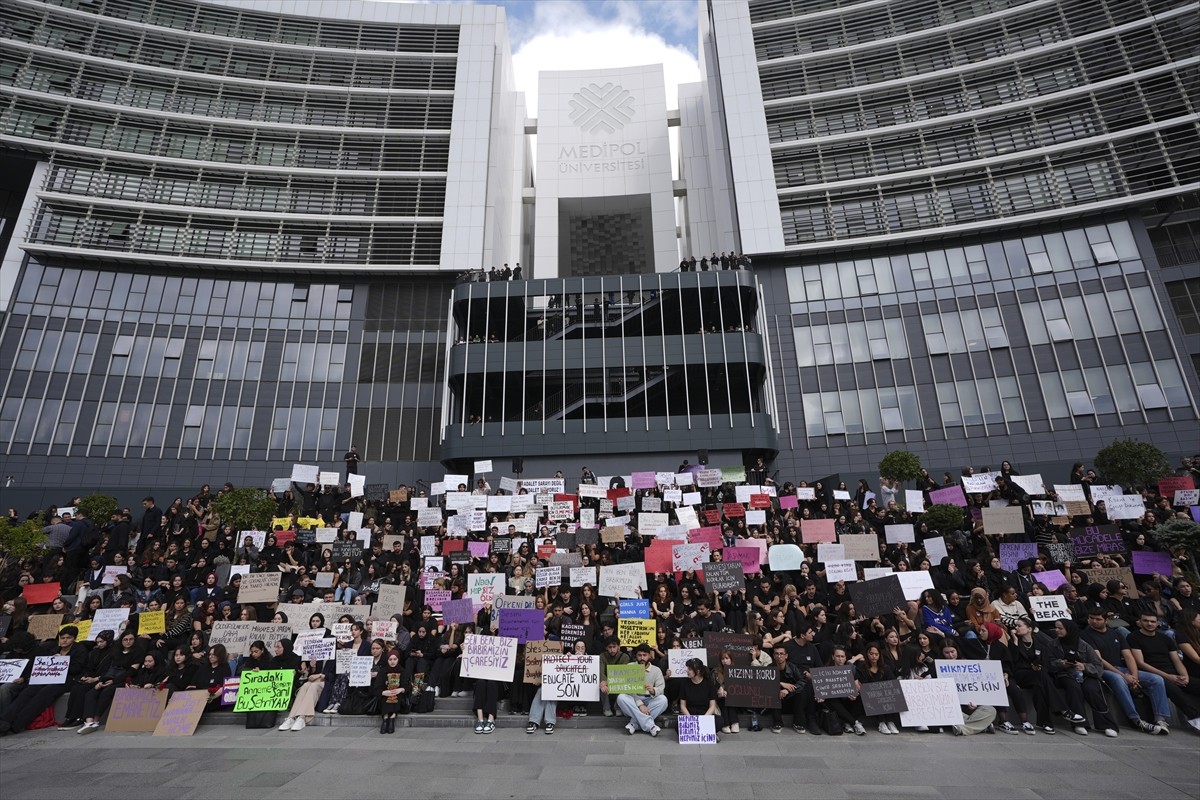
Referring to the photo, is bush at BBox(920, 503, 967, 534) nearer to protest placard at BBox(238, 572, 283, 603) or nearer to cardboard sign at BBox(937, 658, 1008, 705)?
cardboard sign at BBox(937, 658, 1008, 705)

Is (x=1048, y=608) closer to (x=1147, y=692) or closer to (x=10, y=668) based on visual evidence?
(x=1147, y=692)

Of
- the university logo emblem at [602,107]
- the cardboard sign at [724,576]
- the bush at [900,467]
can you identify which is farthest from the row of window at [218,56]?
the cardboard sign at [724,576]

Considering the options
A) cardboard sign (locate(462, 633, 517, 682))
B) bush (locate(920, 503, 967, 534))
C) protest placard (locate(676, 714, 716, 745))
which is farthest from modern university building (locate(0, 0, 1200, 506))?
protest placard (locate(676, 714, 716, 745))

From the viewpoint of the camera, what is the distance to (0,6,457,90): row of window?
38.5m

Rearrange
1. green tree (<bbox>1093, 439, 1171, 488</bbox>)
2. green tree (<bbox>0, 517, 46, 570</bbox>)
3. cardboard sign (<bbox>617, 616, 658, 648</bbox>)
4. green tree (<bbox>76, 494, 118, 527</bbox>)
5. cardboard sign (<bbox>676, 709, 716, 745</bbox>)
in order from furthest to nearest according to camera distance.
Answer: green tree (<bbox>76, 494, 118, 527</bbox>) → green tree (<bbox>1093, 439, 1171, 488</bbox>) → green tree (<bbox>0, 517, 46, 570</bbox>) → cardboard sign (<bbox>617, 616, 658, 648</bbox>) → cardboard sign (<bbox>676, 709, 716, 745</bbox>)

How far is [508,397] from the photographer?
34.4 m

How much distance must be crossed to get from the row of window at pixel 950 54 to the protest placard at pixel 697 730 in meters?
40.8

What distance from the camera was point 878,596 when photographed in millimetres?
11086

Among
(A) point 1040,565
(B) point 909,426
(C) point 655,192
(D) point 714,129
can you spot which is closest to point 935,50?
(D) point 714,129

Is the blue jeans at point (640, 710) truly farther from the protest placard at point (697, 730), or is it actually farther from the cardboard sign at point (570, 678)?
the protest placard at point (697, 730)

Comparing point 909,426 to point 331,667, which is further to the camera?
point 909,426

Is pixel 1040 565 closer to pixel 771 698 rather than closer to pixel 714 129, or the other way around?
pixel 771 698

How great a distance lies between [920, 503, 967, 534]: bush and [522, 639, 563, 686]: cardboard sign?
1150cm

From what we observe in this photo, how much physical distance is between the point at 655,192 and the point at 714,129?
20.9 ft
